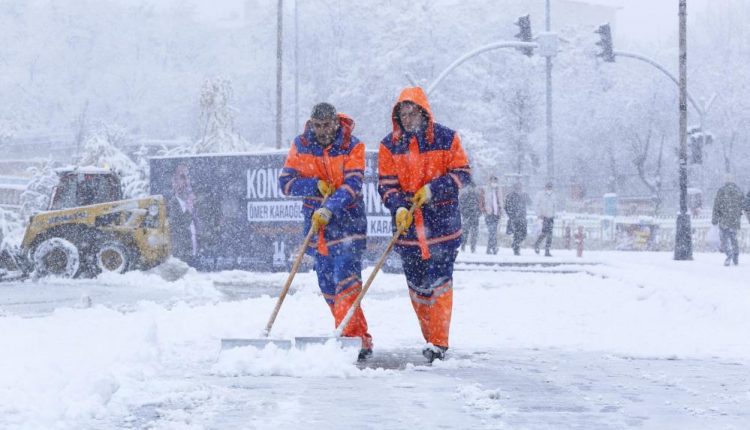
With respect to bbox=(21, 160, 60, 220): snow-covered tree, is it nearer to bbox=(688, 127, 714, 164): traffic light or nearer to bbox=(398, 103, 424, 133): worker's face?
bbox=(688, 127, 714, 164): traffic light

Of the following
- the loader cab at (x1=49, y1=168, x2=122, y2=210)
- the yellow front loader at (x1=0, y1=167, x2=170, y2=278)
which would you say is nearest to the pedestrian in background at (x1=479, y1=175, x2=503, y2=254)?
the yellow front loader at (x1=0, y1=167, x2=170, y2=278)

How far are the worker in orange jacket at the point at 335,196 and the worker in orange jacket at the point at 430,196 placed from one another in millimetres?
240

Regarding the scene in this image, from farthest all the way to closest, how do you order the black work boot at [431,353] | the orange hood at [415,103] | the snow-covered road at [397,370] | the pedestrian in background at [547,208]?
1. the pedestrian in background at [547,208]
2. the orange hood at [415,103]
3. the black work boot at [431,353]
4. the snow-covered road at [397,370]

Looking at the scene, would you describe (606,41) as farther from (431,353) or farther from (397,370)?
(397,370)

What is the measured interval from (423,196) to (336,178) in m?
0.67

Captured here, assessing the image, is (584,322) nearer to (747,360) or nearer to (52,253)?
(747,360)

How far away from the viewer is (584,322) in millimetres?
11078

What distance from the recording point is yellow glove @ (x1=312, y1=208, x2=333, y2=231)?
7.61 metres

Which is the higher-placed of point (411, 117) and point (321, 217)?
point (411, 117)

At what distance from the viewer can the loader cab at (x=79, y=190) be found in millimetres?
20094

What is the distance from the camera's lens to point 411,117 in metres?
7.75

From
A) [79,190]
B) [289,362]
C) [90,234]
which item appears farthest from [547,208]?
[289,362]

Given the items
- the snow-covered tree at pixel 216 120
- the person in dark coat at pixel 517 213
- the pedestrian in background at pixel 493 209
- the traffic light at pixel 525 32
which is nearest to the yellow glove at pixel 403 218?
the person in dark coat at pixel 517 213

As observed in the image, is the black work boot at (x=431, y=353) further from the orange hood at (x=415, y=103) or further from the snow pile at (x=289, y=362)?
the orange hood at (x=415, y=103)
